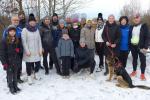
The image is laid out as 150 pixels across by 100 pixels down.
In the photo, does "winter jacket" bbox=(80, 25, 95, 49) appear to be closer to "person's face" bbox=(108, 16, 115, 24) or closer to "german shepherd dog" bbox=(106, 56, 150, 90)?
"person's face" bbox=(108, 16, 115, 24)

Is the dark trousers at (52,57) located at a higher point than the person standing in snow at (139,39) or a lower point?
lower

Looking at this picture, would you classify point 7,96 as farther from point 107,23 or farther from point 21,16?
point 107,23

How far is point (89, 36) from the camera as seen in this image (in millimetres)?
9328

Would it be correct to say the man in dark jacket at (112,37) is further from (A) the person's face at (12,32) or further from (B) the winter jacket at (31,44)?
(A) the person's face at (12,32)

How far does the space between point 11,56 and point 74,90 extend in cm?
195

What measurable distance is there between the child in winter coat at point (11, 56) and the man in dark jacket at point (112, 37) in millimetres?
2733

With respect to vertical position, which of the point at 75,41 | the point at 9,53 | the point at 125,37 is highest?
the point at 125,37

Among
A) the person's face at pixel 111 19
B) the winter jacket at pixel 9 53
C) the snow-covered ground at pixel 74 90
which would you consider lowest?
the snow-covered ground at pixel 74 90

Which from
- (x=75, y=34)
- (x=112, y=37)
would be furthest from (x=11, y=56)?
(x=112, y=37)

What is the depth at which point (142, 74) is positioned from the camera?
9148mm

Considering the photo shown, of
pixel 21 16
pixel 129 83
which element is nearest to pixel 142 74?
pixel 129 83

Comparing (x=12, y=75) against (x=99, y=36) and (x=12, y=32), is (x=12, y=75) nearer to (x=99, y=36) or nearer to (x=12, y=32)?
(x=12, y=32)

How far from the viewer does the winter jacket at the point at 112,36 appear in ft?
29.2

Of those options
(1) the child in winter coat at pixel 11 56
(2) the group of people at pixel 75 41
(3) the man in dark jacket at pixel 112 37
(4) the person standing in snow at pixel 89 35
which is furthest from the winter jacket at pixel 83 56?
(1) the child in winter coat at pixel 11 56
